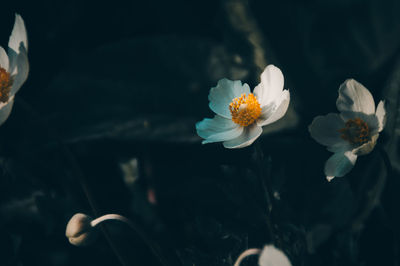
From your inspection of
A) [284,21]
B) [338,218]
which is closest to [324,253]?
[338,218]

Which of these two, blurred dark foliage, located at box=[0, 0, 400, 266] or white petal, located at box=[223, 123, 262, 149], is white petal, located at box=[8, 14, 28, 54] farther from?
white petal, located at box=[223, 123, 262, 149]

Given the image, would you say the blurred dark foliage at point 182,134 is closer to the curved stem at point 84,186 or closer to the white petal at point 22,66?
the curved stem at point 84,186

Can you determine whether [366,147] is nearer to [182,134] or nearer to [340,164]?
[340,164]

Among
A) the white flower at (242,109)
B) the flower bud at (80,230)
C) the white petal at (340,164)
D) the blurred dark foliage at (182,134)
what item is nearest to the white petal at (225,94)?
the white flower at (242,109)

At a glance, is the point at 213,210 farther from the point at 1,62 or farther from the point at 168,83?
the point at 1,62

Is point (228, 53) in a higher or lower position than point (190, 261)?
higher

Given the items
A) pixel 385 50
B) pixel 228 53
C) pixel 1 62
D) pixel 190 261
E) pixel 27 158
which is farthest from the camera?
pixel 385 50

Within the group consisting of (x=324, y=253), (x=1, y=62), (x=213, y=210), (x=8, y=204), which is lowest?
A: (x=324, y=253)

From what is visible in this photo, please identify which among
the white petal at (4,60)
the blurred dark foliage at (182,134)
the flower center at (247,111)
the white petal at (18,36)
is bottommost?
the blurred dark foliage at (182,134)
